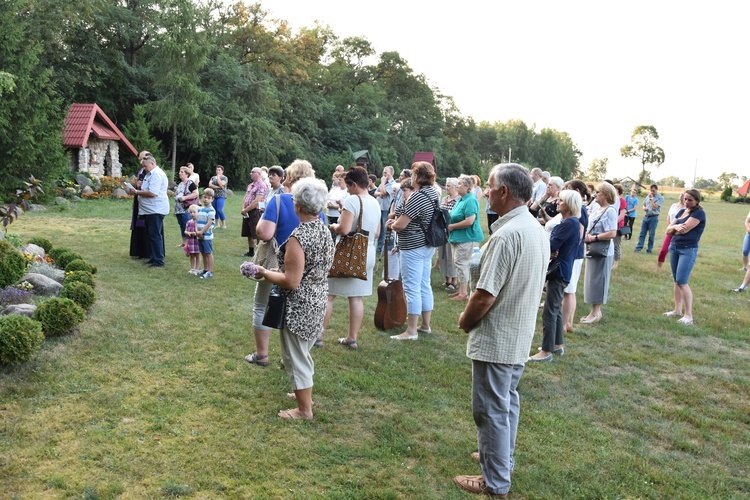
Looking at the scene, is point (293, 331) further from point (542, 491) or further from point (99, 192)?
point (99, 192)

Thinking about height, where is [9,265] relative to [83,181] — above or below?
below

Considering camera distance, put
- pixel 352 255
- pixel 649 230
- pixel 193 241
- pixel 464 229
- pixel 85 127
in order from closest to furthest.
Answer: pixel 352 255
pixel 464 229
pixel 193 241
pixel 649 230
pixel 85 127

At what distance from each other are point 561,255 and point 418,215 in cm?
157

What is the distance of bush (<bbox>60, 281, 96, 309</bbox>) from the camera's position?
6.30m

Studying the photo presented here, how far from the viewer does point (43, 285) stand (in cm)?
668

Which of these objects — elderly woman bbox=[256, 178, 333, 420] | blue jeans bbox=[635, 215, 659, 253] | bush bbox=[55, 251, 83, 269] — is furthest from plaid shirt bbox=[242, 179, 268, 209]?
blue jeans bbox=[635, 215, 659, 253]

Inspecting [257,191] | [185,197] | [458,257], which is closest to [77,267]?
[185,197]

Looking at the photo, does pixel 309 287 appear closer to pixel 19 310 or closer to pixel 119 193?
pixel 19 310

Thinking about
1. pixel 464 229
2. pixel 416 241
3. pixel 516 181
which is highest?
pixel 516 181

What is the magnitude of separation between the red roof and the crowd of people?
54.3 ft

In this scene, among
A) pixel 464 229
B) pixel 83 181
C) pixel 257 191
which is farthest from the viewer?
pixel 83 181

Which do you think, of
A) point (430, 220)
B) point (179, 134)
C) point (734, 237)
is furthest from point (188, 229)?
point (179, 134)

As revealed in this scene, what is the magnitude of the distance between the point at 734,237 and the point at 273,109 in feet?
89.8

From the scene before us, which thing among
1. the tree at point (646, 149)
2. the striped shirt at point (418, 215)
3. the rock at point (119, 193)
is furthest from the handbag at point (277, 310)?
the tree at point (646, 149)
